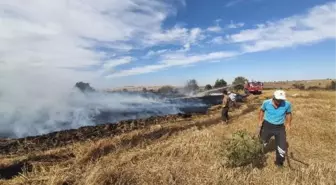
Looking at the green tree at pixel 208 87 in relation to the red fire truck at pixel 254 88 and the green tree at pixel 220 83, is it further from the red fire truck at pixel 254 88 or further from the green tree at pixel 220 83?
the red fire truck at pixel 254 88

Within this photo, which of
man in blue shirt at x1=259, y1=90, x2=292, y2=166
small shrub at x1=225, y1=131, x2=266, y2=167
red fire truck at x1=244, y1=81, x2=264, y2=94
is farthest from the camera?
red fire truck at x1=244, y1=81, x2=264, y2=94

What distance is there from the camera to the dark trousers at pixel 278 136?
32.1ft

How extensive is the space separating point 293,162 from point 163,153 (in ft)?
11.5

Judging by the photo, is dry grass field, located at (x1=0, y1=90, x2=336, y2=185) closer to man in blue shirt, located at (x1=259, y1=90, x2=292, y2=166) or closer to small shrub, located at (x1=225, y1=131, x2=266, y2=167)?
small shrub, located at (x1=225, y1=131, x2=266, y2=167)

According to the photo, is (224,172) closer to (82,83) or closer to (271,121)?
(271,121)

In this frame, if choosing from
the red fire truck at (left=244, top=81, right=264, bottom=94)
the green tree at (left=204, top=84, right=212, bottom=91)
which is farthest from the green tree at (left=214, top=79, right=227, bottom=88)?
the red fire truck at (left=244, top=81, right=264, bottom=94)

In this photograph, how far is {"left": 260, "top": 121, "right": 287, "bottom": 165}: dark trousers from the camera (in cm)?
980

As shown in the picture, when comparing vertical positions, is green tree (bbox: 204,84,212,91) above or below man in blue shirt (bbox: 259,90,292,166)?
below

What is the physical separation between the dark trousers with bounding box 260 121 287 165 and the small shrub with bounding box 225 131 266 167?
46 centimetres

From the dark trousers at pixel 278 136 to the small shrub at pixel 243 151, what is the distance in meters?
0.46

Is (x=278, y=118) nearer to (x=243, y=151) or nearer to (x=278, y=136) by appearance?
(x=278, y=136)

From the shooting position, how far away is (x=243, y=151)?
937 cm

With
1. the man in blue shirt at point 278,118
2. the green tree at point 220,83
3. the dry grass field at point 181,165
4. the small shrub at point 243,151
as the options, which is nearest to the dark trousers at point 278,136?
the man in blue shirt at point 278,118

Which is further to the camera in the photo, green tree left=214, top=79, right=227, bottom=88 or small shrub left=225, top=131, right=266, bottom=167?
green tree left=214, top=79, right=227, bottom=88
